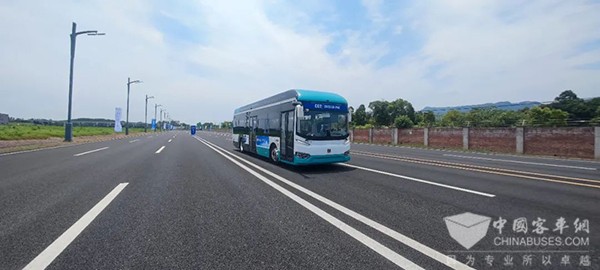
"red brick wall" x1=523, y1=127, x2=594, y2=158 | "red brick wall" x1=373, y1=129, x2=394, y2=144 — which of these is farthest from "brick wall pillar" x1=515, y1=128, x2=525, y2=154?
"red brick wall" x1=373, y1=129, x2=394, y2=144

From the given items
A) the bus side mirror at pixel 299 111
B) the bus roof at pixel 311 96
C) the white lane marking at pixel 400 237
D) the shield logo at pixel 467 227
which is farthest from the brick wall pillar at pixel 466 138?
the white lane marking at pixel 400 237

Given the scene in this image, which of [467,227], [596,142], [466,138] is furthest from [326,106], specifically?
[466,138]

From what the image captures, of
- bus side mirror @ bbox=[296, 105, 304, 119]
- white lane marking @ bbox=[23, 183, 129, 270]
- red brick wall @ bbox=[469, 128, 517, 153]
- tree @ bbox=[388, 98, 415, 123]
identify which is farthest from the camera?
tree @ bbox=[388, 98, 415, 123]

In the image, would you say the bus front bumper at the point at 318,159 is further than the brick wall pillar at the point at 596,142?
→ No

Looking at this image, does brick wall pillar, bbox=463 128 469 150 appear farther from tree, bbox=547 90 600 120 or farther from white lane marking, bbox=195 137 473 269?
tree, bbox=547 90 600 120

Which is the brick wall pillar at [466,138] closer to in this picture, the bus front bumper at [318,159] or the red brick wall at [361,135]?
the red brick wall at [361,135]

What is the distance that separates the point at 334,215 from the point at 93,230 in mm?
3642

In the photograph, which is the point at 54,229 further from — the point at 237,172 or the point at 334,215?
the point at 237,172

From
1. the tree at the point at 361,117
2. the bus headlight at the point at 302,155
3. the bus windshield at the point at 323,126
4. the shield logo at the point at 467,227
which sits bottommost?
the shield logo at the point at 467,227

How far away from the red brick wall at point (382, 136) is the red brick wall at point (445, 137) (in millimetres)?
7260

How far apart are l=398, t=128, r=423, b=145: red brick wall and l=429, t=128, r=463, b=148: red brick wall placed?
5.85ft

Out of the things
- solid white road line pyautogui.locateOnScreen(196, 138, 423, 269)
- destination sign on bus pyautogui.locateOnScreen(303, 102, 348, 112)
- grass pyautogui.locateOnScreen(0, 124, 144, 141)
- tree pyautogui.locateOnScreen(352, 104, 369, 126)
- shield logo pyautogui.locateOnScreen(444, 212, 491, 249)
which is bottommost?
solid white road line pyautogui.locateOnScreen(196, 138, 423, 269)

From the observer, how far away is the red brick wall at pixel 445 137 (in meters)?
29.2

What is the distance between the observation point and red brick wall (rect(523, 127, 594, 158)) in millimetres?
19688
